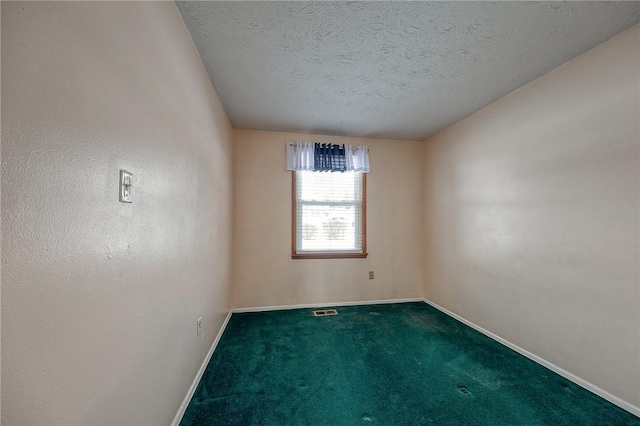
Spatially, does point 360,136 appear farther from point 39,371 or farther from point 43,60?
point 39,371

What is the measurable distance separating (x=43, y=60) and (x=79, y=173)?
0.94 feet

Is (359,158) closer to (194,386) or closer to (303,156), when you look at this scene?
(303,156)

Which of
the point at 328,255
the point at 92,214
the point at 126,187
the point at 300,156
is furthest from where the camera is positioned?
the point at 328,255

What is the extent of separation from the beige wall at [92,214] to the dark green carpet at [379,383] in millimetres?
498

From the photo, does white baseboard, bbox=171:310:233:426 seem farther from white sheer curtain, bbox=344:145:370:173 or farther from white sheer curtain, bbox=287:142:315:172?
white sheer curtain, bbox=344:145:370:173

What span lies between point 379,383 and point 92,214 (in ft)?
6.79

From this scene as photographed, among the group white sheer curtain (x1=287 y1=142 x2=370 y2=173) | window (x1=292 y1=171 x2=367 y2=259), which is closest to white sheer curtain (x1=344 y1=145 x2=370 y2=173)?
white sheer curtain (x1=287 y1=142 x2=370 y2=173)

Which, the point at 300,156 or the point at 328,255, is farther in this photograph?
the point at 328,255

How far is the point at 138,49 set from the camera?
104 centimetres

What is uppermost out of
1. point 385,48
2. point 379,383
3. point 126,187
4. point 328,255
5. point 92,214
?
point 385,48

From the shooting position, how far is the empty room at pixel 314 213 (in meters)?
0.68

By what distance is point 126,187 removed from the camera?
0.96 metres

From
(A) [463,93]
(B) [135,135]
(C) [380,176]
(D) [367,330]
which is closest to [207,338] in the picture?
(D) [367,330]

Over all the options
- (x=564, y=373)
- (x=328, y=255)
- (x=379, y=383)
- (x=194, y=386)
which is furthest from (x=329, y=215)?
(x=564, y=373)
